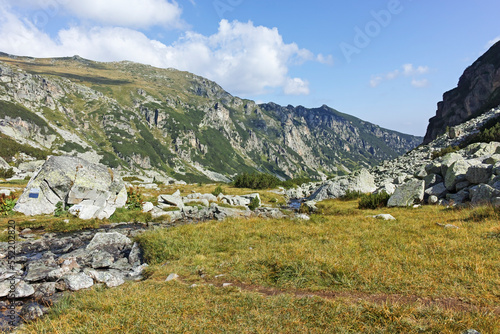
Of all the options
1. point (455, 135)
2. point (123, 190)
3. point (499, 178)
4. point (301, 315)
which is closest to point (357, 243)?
point (301, 315)

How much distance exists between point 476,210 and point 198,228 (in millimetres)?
16903

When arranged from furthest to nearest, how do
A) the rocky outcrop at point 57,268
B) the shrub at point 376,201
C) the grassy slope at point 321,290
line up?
the shrub at point 376,201, the rocky outcrop at point 57,268, the grassy slope at point 321,290

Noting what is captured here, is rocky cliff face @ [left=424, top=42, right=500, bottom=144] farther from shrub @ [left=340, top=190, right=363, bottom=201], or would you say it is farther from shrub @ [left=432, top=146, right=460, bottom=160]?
shrub @ [left=340, top=190, right=363, bottom=201]

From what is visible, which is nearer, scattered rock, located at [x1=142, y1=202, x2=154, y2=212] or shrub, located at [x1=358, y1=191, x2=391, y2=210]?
shrub, located at [x1=358, y1=191, x2=391, y2=210]

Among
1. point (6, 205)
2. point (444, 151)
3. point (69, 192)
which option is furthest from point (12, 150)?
point (444, 151)

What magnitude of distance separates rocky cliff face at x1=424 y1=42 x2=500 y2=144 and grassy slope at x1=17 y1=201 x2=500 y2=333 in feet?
396

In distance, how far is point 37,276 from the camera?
1164 centimetres

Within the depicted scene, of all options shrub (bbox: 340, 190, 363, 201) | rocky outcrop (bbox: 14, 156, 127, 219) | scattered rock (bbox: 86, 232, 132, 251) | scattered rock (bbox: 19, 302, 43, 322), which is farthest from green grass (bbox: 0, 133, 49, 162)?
scattered rock (bbox: 19, 302, 43, 322)

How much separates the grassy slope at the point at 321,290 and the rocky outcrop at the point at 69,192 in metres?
20.2

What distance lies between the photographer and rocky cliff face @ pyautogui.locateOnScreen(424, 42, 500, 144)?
11122 centimetres

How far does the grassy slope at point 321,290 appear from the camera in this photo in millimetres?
5621

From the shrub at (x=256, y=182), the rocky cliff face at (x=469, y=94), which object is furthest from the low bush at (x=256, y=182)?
the rocky cliff face at (x=469, y=94)

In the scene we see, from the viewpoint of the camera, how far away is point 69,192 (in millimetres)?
28453

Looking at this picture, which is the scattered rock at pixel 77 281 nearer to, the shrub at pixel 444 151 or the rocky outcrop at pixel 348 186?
the rocky outcrop at pixel 348 186
